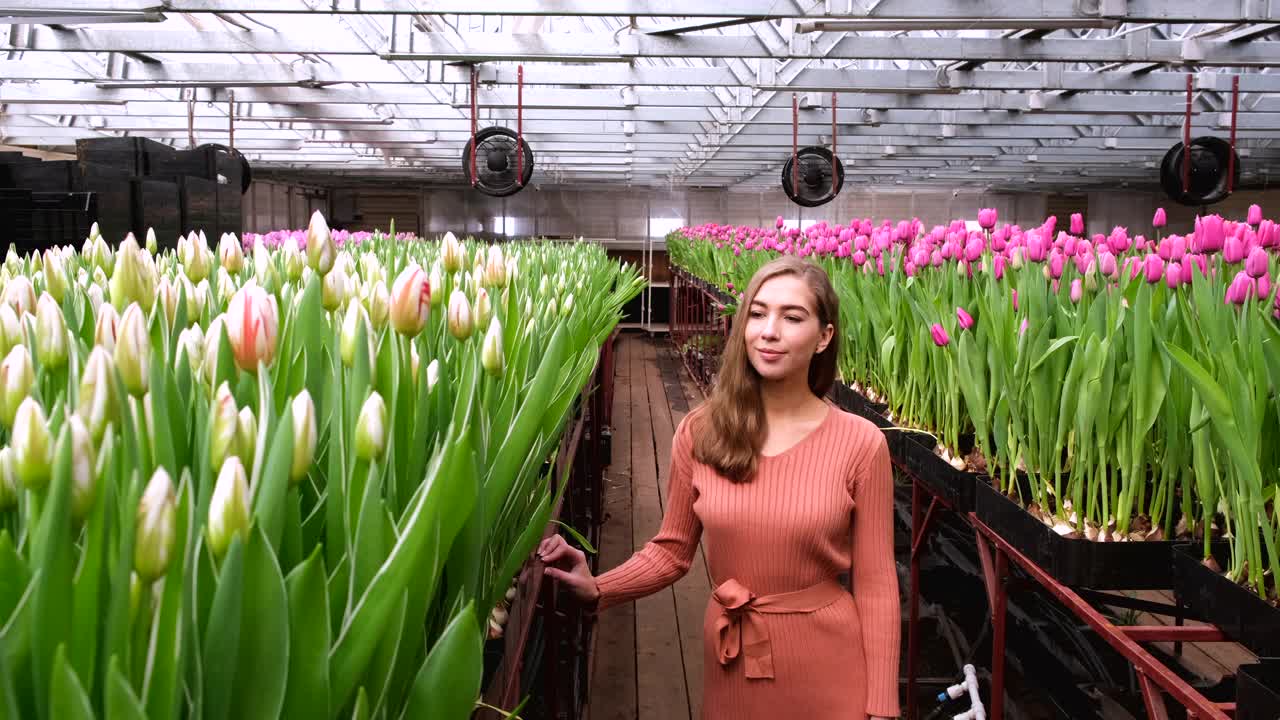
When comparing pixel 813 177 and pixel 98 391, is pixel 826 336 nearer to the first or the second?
pixel 98 391

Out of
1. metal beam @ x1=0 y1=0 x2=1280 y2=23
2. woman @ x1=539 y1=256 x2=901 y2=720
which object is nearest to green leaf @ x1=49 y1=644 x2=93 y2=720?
woman @ x1=539 y1=256 x2=901 y2=720

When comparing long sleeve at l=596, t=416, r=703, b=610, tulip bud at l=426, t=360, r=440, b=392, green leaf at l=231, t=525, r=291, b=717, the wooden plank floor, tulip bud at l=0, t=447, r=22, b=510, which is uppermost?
tulip bud at l=426, t=360, r=440, b=392

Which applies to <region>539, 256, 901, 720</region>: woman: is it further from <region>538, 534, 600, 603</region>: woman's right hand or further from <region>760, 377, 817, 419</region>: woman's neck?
<region>538, 534, 600, 603</region>: woman's right hand

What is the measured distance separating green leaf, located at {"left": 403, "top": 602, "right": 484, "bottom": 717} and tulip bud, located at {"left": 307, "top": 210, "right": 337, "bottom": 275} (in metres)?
0.67

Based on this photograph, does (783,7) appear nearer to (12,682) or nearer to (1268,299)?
(1268,299)

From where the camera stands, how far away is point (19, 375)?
62 cm

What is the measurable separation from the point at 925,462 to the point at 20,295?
1796 millimetres

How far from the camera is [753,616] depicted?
165cm

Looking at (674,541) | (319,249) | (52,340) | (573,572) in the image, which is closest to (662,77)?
(674,541)

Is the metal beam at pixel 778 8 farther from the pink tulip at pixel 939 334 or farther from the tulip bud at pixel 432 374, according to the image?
the tulip bud at pixel 432 374

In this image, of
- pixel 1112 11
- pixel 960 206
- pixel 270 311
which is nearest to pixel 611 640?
pixel 270 311

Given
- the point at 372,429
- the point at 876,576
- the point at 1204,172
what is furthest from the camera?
the point at 1204,172

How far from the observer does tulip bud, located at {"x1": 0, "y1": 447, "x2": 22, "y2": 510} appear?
0.52m

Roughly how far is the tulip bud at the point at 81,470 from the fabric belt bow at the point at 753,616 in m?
1.25
